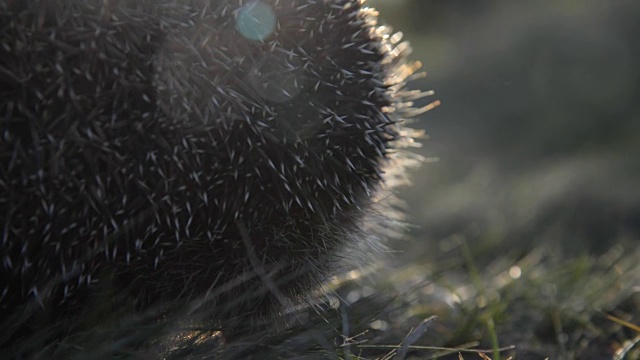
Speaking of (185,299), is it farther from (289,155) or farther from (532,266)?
(532,266)

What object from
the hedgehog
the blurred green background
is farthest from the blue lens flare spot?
the blurred green background

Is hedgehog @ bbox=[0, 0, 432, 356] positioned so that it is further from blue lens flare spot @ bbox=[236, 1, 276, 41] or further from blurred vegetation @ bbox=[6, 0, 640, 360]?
blurred vegetation @ bbox=[6, 0, 640, 360]

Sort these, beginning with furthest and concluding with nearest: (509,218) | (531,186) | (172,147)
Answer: (531,186)
(509,218)
(172,147)

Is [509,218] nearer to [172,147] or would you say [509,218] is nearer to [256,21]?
[256,21]

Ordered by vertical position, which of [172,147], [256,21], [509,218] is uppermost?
[256,21]

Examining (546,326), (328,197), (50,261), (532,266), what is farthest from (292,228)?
(532,266)

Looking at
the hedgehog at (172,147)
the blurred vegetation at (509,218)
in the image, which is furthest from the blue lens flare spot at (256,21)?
the blurred vegetation at (509,218)

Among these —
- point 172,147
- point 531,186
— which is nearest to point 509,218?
point 531,186
